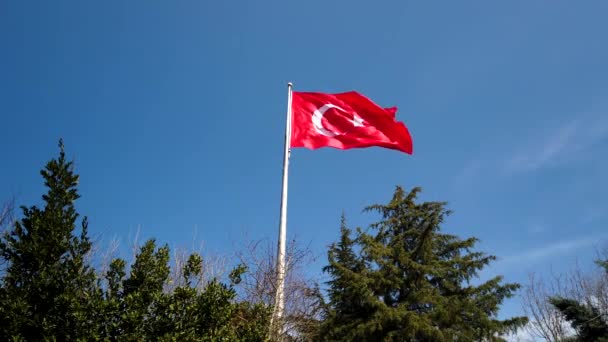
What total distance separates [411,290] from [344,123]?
6136 mm

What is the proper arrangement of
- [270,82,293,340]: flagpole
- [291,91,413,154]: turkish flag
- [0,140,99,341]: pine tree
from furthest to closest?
1. [291,91,413,154]: turkish flag
2. [270,82,293,340]: flagpole
3. [0,140,99,341]: pine tree

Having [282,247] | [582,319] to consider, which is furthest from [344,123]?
[582,319]

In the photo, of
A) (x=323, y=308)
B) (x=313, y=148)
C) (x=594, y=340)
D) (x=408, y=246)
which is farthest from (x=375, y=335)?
(x=594, y=340)

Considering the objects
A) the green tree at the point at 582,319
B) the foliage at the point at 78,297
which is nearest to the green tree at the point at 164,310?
the foliage at the point at 78,297

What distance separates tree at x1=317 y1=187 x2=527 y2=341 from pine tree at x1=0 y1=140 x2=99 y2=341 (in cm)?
965

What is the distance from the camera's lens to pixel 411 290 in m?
14.9

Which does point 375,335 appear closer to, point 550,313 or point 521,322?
point 521,322

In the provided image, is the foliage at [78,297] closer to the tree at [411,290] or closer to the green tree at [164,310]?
the green tree at [164,310]

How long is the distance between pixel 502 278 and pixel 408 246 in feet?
10.7

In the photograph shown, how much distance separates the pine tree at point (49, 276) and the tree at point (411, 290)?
380 inches

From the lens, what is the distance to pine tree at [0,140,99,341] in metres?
5.12

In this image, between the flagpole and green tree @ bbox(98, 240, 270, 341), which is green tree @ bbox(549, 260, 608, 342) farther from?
green tree @ bbox(98, 240, 270, 341)

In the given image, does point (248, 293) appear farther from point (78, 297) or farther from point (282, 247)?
point (78, 297)

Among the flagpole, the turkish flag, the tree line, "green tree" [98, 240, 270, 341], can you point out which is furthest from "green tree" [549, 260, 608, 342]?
"green tree" [98, 240, 270, 341]
